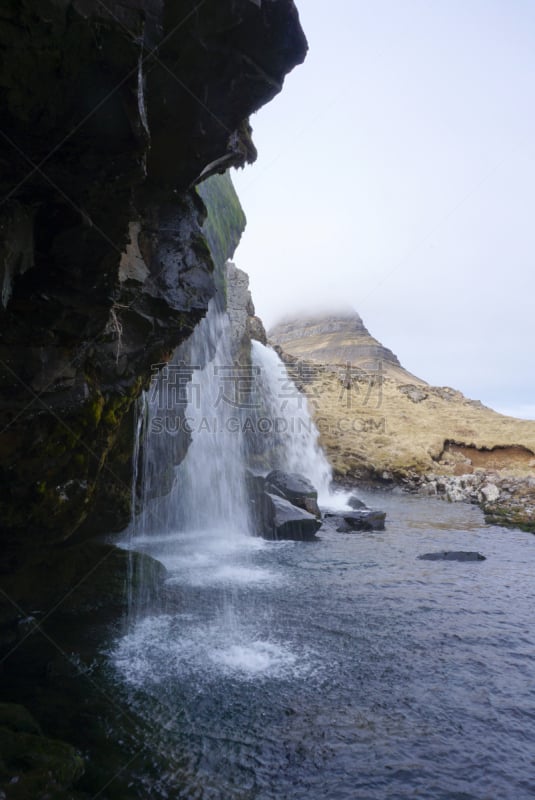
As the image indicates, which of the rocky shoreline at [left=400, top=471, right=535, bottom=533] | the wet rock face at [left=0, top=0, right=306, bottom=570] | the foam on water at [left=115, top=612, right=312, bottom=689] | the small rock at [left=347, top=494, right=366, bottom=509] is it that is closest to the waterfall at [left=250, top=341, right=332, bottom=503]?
the small rock at [left=347, top=494, right=366, bottom=509]

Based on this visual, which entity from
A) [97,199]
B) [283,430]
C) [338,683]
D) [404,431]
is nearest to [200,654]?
[338,683]

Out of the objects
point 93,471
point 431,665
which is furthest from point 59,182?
point 431,665

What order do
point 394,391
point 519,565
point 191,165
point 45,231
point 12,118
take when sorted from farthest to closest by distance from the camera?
1. point 394,391
2. point 519,565
3. point 191,165
4. point 45,231
5. point 12,118

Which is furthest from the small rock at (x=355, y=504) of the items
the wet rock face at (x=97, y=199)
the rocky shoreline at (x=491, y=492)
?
the wet rock face at (x=97, y=199)

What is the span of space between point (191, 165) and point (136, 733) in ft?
27.1

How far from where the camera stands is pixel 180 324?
987 centimetres

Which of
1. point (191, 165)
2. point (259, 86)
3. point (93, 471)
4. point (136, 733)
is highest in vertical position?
point (259, 86)

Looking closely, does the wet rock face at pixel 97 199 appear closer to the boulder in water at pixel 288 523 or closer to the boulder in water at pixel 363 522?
the boulder in water at pixel 288 523

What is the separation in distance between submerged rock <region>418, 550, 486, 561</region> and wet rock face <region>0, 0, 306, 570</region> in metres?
12.2

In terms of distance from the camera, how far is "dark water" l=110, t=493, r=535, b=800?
575cm

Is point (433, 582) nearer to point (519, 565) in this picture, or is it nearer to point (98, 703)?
point (519, 565)

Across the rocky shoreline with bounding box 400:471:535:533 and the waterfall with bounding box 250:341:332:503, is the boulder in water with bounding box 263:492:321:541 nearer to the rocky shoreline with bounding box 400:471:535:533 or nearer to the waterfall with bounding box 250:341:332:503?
the rocky shoreline with bounding box 400:471:535:533

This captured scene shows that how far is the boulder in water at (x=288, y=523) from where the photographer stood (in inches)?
812

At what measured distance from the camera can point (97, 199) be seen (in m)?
5.88
